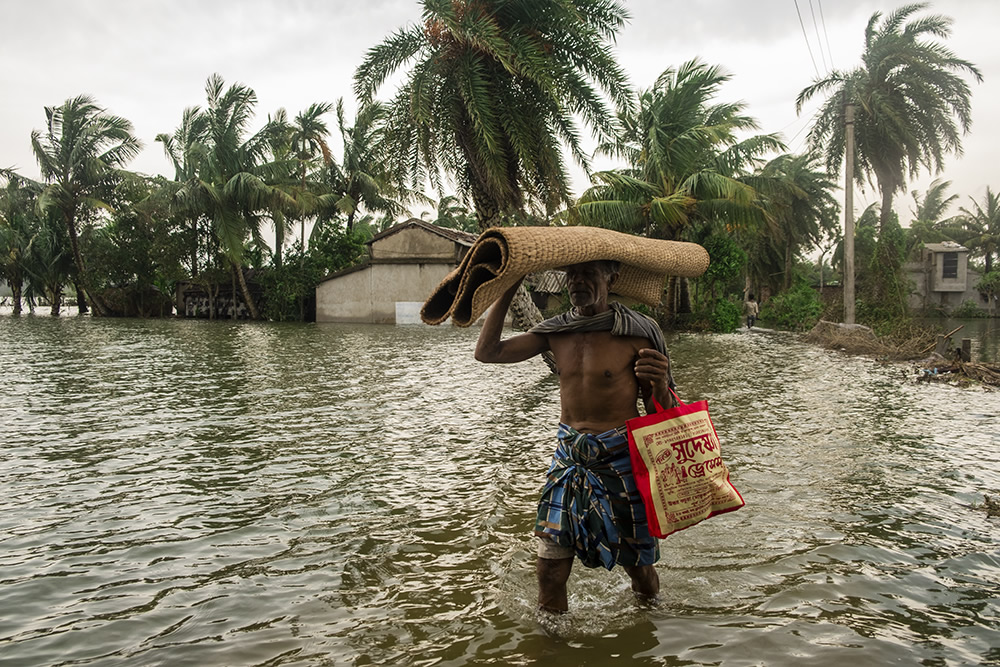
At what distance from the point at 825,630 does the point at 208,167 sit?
3235cm

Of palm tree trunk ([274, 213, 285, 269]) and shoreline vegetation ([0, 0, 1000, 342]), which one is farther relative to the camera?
palm tree trunk ([274, 213, 285, 269])

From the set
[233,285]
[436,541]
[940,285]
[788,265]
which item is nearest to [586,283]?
[436,541]

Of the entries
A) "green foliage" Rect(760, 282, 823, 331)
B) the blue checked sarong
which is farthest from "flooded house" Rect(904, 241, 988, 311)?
the blue checked sarong

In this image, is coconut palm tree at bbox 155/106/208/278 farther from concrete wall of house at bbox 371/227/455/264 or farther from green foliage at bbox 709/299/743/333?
green foliage at bbox 709/299/743/333

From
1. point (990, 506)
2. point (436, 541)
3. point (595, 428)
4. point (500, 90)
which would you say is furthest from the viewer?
point (500, 90)

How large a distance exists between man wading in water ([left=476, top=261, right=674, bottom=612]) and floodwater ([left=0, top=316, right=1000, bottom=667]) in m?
0.41

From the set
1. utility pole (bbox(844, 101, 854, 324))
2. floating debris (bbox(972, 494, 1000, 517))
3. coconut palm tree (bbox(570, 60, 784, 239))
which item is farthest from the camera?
coconut palm tree (bbox(570, 60, 784, 239))

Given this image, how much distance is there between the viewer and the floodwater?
Result: 3211mm

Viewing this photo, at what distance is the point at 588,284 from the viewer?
3.25m

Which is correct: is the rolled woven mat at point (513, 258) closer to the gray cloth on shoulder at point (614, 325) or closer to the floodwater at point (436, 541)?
the gray cloth on shoulder at point (614, 325)

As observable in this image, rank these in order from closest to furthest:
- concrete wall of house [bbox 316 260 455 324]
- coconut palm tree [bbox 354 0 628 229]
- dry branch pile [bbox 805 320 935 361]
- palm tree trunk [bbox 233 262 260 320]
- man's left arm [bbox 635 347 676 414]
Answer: man's left arm [bbox 635 347 676 414] → coconut palm tree [bbox 354 0 628 229] → dry branch pile [bbox 805 320 935 361] → concrete wall of house [bbox 316 260 455 324] → palm tree trunk [bbox 233 262 260 320]

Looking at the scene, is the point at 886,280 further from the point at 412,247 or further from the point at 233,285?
the point at 233,285

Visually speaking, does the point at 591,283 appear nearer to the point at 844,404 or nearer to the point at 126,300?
the point at 844,404

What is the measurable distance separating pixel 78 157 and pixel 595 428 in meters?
35.4
